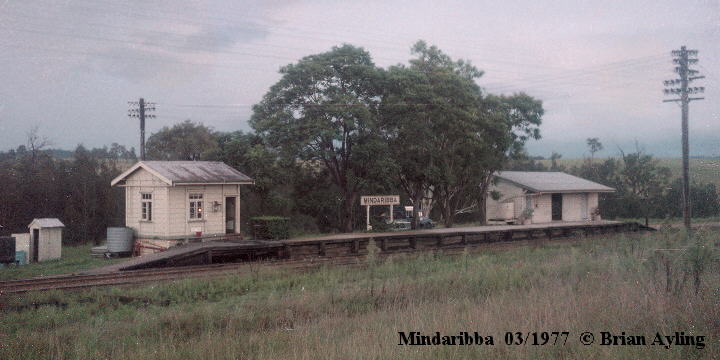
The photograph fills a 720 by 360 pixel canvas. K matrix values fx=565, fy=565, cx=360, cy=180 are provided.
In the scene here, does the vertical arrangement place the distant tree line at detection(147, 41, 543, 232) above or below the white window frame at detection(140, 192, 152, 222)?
above

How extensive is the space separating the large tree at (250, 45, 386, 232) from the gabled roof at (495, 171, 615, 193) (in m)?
13.0

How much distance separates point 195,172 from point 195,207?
1.54 metres

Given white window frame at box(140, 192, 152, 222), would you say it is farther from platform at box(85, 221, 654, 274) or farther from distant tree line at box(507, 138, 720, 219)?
distant tree line at box(507, 138, 720, 219)

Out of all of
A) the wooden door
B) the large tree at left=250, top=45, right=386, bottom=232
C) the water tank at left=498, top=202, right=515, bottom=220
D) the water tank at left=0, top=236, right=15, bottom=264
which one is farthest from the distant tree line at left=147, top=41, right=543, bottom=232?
the water tank at left=0, top=236, right=15, bottom=264

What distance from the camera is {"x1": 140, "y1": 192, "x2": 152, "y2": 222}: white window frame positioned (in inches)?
906

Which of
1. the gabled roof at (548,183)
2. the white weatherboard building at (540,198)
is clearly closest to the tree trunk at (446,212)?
the white weatherboard building at (540,198)

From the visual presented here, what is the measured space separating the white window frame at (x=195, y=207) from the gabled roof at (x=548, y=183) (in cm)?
2203

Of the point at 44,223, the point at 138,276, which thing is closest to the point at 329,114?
the point at 44,223

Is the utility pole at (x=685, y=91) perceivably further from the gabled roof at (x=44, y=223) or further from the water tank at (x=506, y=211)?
the gabled roof at (x=44, y=223)

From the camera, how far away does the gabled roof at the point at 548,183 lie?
3803cm

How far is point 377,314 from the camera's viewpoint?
8.73m

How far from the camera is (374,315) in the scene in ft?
28.3

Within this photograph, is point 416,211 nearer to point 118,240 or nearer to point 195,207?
point 195,207

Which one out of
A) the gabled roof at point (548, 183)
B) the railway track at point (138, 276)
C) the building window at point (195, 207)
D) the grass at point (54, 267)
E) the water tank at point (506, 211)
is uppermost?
the gabled roof at point (548, 183)
